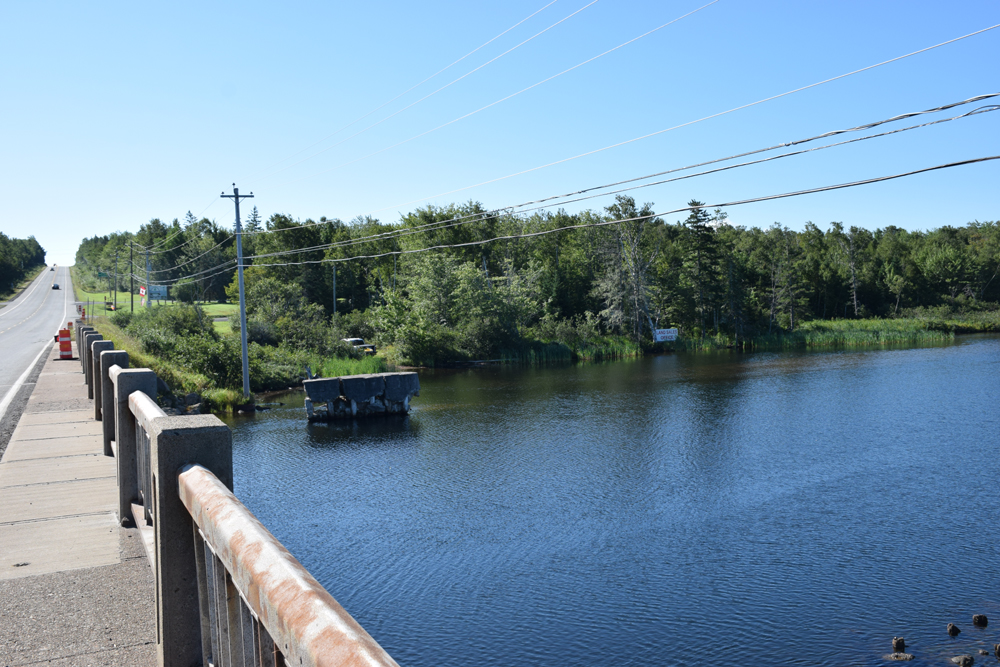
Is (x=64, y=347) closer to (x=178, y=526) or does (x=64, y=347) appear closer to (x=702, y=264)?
(x=178, y=526)

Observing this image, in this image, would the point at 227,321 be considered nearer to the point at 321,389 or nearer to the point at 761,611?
the point at 321,389

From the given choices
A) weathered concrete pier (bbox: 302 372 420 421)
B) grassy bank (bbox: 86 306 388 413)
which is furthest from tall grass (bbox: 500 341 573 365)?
weathered concrete pier (bbox: 302 372 420 421)

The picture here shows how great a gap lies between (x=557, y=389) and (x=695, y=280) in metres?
32.2

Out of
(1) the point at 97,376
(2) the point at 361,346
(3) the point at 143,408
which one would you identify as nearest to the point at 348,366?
(2) the point at 361,346

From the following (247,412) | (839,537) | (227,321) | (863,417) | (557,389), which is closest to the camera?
(839,537)

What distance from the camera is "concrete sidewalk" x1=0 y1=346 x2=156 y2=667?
3.36 metres

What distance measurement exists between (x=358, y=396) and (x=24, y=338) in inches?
784

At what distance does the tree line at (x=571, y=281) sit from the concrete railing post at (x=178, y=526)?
118 ft

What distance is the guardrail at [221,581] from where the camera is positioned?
1.46 m

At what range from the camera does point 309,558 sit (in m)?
13.9

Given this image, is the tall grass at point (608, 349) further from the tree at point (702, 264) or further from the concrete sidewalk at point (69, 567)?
the concrete sidewalk at point (69, 567)

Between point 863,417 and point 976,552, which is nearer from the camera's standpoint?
point 976,552

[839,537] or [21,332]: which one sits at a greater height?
[21,332]

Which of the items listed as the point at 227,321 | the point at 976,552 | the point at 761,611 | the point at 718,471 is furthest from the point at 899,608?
the point at 227,321
